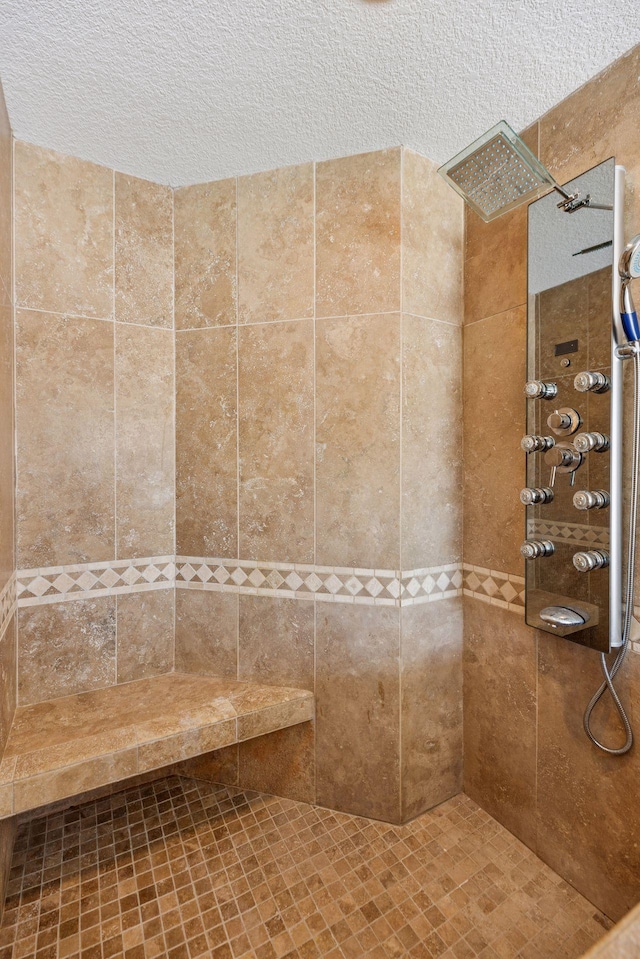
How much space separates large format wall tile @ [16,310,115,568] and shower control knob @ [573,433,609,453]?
1639 millimetres

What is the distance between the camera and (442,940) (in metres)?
1.28

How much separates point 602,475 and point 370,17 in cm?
134

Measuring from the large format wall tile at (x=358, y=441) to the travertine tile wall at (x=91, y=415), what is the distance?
26.8 inches

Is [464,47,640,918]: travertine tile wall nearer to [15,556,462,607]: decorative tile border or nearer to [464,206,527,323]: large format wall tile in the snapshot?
[464,206,527,323]: large format wall tile

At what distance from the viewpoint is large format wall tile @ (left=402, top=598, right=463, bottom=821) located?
170 centimetres

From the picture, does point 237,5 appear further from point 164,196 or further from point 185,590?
point 185,590

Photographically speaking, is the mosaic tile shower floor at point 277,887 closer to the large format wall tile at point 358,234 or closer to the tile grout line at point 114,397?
the tile grout line at point 114,397

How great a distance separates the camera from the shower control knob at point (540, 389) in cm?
138

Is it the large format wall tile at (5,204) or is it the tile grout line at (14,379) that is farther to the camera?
the tile grout line at (14,379)

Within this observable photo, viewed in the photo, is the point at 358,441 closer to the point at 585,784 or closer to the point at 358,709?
the point at 358,709

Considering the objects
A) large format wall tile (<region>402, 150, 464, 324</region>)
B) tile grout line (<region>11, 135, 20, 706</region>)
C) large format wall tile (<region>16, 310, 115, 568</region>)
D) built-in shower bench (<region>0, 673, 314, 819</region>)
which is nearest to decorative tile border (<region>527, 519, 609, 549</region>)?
large format wall tile (<region>402, 150, 464, 324</region>)

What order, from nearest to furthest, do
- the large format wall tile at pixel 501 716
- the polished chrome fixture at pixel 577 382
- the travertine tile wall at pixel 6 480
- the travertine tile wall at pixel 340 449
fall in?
the polished chrome fixture at pixel 577 382
the travertine tile wall at pixel 6 480
the large format wall tile at pixel 501 716
the travertine tile wall at pixel 340 449

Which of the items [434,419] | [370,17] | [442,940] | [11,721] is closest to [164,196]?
[370,17]

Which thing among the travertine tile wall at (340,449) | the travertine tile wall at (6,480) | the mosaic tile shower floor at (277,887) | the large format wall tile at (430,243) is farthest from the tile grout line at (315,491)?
the travertine tile wall at (6,480)
